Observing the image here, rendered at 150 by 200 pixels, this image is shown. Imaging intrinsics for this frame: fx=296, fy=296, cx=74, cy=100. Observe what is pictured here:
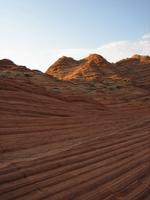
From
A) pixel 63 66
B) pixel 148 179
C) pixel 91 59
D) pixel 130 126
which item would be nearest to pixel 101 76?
pixel 91 59

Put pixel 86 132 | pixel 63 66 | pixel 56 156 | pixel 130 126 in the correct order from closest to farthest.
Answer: pixel 56 156 < pixel 86 132 < pixel 130 126 < pixel 63 66

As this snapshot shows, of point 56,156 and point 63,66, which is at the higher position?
point 63,66

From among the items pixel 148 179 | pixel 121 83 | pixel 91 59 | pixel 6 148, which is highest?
pixel 91 59

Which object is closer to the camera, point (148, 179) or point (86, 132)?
point (148, 179)

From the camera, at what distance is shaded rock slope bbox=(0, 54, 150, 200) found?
15.6ft

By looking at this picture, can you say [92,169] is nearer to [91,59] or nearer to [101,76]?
[101,76]

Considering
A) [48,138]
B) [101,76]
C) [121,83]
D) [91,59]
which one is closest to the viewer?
[48,138]

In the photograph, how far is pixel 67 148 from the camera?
6.66 meters

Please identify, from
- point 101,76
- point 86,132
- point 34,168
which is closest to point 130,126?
point 86,132

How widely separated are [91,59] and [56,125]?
19.7m

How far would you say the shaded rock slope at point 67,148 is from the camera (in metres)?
4.76

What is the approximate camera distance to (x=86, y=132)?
837 cm

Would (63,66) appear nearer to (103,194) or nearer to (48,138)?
(48,138)

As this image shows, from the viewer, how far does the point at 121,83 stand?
861 inches
